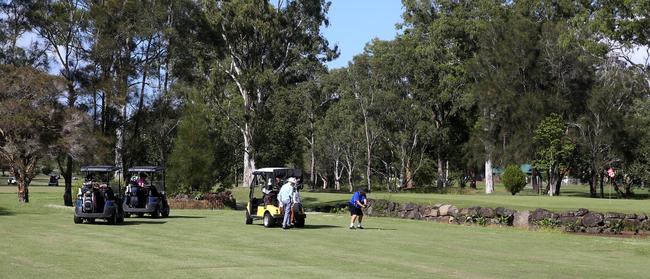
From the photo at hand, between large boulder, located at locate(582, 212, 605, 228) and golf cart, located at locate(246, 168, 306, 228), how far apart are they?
10986 millimetres

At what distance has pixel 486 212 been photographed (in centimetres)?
3127

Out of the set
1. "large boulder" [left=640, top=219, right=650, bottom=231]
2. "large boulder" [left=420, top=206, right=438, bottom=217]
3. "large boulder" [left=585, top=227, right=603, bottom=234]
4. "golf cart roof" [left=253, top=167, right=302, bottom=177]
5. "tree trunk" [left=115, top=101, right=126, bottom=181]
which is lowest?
"large boulder" [left=585, top=227, right=603, bottom=234]

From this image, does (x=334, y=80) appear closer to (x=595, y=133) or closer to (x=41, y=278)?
(x=595, y=133)

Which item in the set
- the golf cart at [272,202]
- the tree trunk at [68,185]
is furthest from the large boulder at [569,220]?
the tree trunk at [68,185]

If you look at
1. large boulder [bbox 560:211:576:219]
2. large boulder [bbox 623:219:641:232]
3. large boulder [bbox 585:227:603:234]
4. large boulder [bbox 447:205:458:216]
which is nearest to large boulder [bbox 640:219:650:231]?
large boulder [bbox 623:219:641:232]

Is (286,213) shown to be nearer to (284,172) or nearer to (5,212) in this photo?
(284,172)

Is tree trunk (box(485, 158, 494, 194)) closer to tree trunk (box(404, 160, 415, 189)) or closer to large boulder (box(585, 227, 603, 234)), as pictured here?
tree trunk (box(404, 160, 415, 189))

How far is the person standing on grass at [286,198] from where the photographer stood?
938 inches

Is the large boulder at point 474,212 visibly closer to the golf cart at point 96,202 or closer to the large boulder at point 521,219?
the large boulder at point 521,219

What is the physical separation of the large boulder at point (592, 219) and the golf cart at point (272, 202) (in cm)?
1099

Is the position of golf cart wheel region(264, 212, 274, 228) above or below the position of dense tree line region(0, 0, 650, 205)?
below

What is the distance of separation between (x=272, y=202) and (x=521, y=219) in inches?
420

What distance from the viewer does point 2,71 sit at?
141ft

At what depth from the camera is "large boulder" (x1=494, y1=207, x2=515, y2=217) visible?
1199 inches
